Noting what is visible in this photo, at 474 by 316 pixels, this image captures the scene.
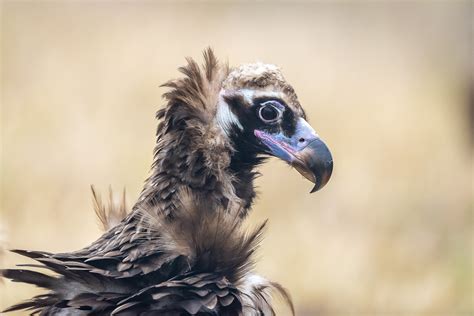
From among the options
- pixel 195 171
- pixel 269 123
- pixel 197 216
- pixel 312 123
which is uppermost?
pixel 312 123

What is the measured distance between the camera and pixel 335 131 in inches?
333

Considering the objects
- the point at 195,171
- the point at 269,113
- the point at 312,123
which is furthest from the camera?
the point at 312,123

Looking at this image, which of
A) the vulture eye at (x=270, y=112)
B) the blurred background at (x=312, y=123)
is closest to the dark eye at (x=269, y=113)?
the vulture eye at (x=270, y=112)

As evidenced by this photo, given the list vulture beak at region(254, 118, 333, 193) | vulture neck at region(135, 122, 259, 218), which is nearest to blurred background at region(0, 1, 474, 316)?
vulture neck at region(135, 122, 259, 218)

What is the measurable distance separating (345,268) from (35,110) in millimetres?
2494

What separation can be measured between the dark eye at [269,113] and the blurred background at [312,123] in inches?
102

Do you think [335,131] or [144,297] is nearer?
[144,297]

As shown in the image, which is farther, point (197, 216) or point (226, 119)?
point (226, 119)

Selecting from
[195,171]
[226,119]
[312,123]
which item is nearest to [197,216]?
[195,171]

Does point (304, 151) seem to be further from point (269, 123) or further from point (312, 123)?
point (312, 123)

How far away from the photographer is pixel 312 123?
8.35m

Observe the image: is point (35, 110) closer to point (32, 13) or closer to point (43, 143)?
point (43, 143)

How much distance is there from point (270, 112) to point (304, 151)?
0.57ft

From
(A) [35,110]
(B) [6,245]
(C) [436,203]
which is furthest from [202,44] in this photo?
(B) [6,245]
